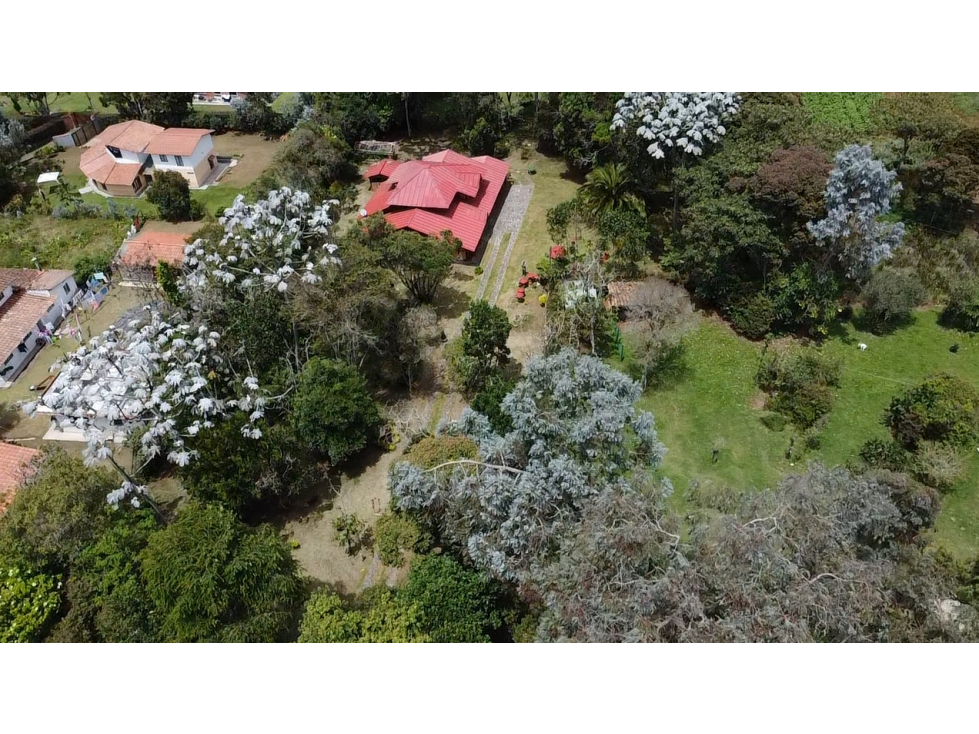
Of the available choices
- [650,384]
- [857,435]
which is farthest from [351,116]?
[857,435]

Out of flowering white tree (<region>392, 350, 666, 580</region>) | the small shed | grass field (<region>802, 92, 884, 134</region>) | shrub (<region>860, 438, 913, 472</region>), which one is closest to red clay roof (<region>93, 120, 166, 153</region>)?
the small shed

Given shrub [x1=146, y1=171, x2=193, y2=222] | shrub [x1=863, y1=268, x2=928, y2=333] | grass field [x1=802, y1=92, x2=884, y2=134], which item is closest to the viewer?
shrub [x1=863, y1=268, x2=928, y2=333]

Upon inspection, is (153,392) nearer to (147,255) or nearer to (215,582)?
(215,582)

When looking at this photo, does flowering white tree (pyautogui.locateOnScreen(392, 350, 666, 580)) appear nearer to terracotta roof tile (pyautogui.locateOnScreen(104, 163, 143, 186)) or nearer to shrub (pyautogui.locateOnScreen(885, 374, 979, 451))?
shrub (pyautogui.locateOnScreen(885, 374, 979, 451))

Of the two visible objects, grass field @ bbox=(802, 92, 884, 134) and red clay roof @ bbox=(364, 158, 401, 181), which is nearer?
red clay roof @ bbox=(364, 158, 401, 181)

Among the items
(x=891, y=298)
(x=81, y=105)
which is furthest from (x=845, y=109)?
(x=81, y=105)

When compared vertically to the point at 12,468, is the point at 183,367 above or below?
above

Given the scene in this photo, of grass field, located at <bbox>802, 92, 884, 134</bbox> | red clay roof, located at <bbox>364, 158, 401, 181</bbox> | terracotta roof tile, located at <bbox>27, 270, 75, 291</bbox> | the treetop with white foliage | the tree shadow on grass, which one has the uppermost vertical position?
the treetop with white foliage
